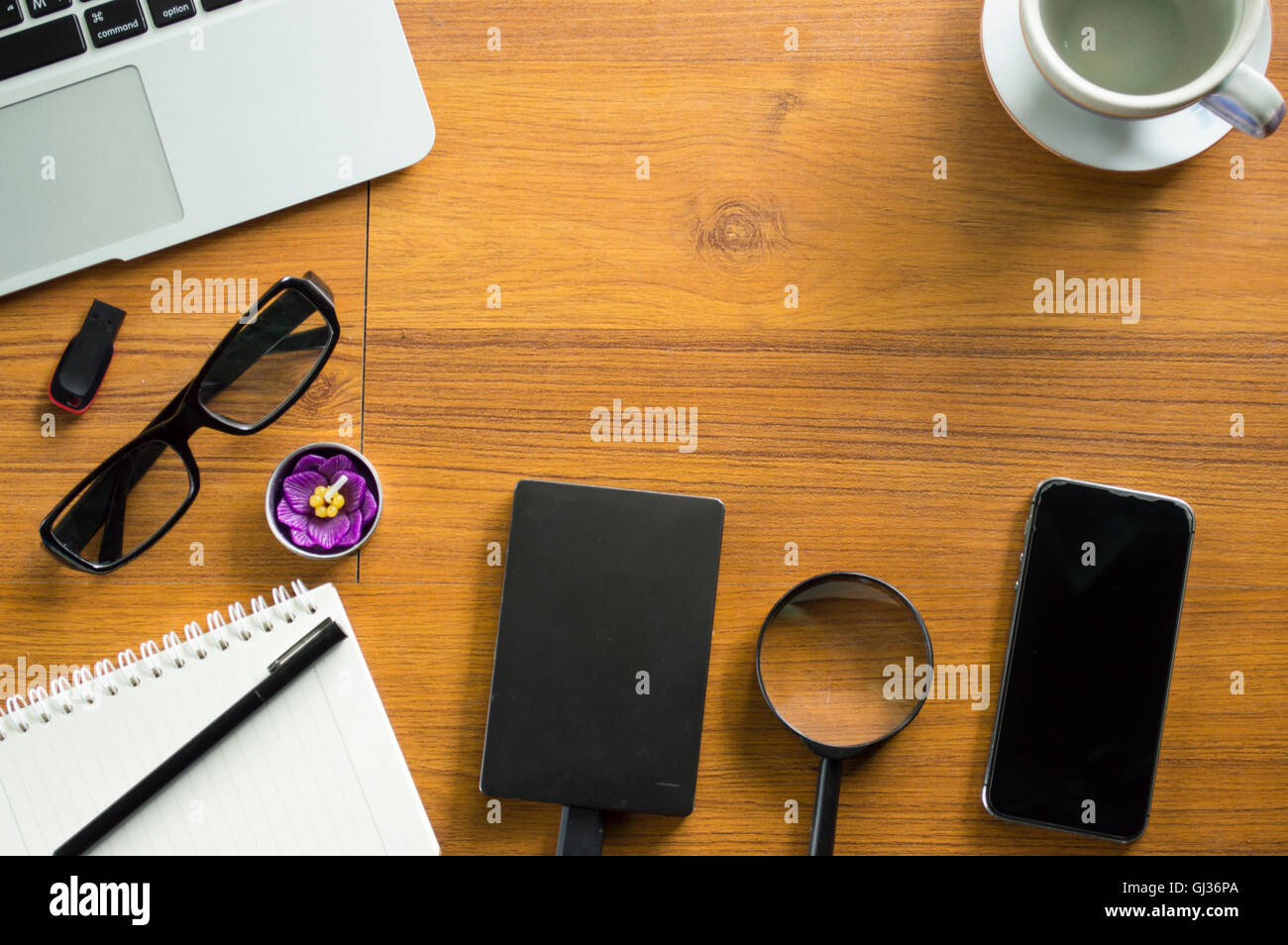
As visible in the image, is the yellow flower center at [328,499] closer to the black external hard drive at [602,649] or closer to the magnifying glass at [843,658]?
the black external hard drive at [602,649]

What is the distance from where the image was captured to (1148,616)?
764mm

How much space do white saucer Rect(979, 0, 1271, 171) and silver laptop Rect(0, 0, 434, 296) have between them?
473 mm

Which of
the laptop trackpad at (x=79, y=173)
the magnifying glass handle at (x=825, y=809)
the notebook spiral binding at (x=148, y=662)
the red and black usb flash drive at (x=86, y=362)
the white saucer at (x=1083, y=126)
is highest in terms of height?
the white saucer at (x=1083, y=126)

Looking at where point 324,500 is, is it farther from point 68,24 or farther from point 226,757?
point 68,24

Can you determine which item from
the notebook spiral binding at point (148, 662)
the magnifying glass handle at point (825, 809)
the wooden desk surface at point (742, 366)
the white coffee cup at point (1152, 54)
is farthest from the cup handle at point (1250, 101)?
the notebook spiral binding at point (148, 662)

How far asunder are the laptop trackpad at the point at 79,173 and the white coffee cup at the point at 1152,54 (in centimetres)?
69

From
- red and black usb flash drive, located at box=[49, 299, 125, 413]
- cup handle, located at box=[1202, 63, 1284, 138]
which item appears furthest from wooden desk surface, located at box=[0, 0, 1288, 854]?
cup handle, located at box=[1202, 63, 1284, 138]

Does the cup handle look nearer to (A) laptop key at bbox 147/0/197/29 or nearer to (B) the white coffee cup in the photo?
(B) the white coffee cup

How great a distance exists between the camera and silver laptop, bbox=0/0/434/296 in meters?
0.73

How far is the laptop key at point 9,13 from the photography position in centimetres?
72

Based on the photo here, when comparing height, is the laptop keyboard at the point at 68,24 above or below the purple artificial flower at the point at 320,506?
above

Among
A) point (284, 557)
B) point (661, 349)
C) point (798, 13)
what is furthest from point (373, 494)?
point (798, 13)

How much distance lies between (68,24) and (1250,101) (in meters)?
0.88

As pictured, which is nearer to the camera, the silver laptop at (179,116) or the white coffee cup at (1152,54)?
the white coffee cup at (1152,54)
